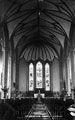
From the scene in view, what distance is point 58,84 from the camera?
49438 millimetres

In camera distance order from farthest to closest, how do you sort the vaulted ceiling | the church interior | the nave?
the vaulted ceiling < the church interior < the nave

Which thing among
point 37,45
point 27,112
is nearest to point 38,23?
point 37,45

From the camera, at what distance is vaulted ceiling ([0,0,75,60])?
28234mm

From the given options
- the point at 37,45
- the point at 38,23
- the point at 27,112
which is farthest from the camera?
the point at 37,45

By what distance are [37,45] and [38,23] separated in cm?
1106

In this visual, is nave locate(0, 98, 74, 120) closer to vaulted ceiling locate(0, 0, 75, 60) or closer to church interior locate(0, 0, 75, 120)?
church interior locate(0, 0, 75, 120)

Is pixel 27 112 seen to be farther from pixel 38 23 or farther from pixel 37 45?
pixel 37 45

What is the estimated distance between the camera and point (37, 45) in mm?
48250

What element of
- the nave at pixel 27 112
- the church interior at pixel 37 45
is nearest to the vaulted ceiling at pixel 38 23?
the church interior at pixel 37 45

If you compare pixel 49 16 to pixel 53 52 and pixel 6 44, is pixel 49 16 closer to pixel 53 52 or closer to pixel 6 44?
pixel 6 44

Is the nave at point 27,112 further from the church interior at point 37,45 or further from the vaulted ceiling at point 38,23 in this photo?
the vaulted ceiling at point 38,23

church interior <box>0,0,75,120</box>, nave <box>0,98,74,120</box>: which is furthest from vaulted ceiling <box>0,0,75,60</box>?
nave <box>0,98,74,120</box>

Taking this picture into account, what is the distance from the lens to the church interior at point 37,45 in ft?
85.5

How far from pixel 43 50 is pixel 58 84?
8.33 meters
